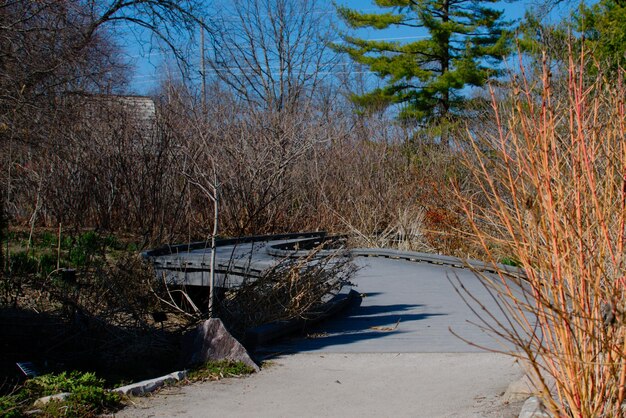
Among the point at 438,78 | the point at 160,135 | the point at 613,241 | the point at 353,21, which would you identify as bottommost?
the point at 613,241

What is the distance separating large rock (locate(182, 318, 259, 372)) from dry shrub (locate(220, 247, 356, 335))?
3.03 ft

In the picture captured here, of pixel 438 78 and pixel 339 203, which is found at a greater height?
pixel 438 78

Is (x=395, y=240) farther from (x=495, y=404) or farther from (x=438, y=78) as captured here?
(x=438, y=78)

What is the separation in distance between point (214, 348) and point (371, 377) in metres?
1.45

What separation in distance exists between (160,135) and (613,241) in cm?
1534

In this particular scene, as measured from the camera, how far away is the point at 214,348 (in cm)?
734

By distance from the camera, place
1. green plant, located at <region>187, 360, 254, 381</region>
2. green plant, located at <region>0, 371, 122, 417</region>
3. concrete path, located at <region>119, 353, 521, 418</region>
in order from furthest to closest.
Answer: green plant, located at <region>187, 360, 254, 381</region> → concrete path, located at <region>119, 353, 521, 418</region> → green plant, located at <region>0, 371, 122, 417</region>

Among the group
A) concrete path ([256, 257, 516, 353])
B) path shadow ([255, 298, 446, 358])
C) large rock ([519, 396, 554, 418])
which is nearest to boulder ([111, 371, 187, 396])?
path shadow ([255, 298, 446, 358])

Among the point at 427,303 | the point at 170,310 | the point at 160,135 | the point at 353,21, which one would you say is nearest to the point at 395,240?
the point at 160,135

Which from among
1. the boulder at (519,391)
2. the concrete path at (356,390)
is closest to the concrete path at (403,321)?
the concrete path at (356,390)

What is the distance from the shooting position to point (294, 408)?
236 inches

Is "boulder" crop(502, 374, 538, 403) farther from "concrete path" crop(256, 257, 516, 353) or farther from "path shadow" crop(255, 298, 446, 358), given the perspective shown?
"path shadow" crop(255, 298, 446, 358)

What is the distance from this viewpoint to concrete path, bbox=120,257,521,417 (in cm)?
593

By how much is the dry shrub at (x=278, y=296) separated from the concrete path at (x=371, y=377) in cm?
34
